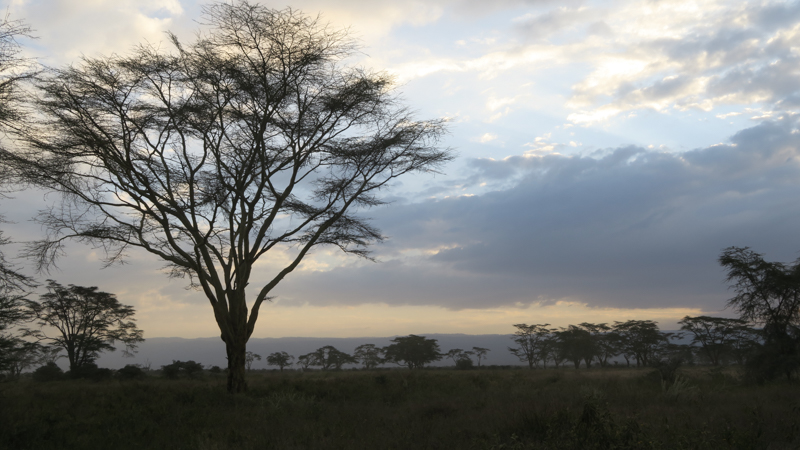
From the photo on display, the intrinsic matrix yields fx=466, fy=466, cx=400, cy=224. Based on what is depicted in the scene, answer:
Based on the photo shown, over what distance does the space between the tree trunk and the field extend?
0.39 metres

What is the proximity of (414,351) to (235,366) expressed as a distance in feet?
139

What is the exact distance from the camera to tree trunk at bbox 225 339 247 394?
47.4 feet

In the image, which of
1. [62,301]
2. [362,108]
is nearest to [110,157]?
[362,108]

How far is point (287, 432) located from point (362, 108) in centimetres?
1083

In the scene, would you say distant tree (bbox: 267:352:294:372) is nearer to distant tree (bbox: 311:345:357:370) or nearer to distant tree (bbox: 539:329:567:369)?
distant tree (bbox: 311:345:357:370)

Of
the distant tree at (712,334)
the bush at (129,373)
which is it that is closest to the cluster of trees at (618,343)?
the distant tree at (712,334)

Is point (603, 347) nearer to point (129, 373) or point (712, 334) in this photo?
point (712, 334)

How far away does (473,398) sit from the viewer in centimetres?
1279

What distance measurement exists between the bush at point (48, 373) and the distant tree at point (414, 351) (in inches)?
1358

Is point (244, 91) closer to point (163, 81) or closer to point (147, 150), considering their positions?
point (163, 81)

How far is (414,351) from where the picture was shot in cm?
5488

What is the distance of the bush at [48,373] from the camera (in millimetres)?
26812

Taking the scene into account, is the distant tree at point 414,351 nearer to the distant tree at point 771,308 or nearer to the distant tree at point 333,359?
the distant tree at point 333,359

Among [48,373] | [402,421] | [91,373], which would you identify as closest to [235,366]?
[402,421]
